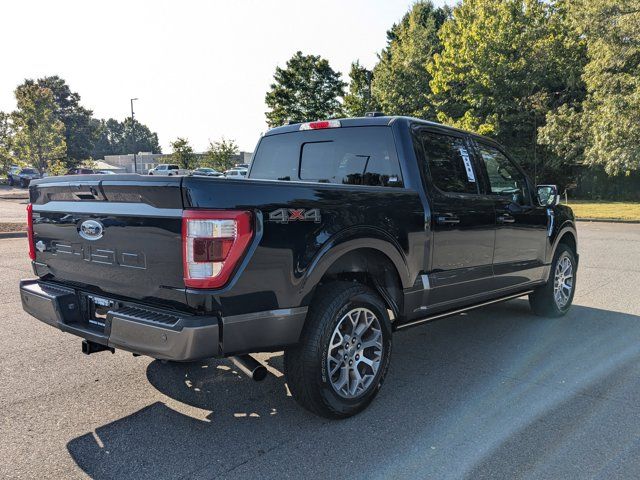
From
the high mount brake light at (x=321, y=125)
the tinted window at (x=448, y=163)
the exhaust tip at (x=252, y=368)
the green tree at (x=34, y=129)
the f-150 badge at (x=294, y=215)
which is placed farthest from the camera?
the green tree at (x=34, y=129)

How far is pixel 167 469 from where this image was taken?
2.68 m

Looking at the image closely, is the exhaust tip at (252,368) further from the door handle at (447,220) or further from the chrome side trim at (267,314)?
the door handle at (447,220)

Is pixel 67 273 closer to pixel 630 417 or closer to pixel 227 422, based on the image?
pixel 227 422

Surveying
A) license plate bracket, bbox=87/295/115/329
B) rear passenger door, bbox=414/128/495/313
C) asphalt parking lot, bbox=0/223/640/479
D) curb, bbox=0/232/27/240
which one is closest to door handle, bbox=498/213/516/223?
rear passenger door, bbox=414/128/495/313

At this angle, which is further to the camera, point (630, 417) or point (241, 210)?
point (630, 417)

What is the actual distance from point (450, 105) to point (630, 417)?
3256 cm

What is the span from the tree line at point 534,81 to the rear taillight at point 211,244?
23352 millimetres

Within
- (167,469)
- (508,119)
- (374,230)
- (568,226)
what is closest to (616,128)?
(508,119)

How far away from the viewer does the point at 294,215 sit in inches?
115

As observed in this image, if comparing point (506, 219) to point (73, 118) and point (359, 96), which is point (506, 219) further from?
point (73, 118)

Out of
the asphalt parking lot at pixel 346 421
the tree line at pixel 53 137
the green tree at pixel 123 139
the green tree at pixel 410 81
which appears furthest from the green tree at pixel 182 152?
the green tree at pixel 123 139

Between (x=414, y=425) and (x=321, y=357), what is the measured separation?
2.51 ft

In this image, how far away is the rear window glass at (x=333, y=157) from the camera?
406 cm

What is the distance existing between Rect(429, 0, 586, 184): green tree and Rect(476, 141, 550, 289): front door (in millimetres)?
26419
